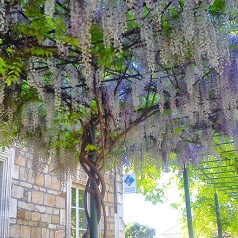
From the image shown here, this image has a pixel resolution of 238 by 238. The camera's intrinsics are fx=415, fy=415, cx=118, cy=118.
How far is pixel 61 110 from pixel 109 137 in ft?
1.42

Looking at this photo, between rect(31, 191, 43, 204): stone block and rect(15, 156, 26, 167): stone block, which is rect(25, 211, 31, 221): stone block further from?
rect(15, 156, 26, 167): stone block

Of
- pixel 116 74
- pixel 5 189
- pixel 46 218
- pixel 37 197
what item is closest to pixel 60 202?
pixel 46 218

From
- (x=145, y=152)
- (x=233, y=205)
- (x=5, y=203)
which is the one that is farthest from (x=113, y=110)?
(x=233, y=205)

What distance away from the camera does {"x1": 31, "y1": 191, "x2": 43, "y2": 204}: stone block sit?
175 inches

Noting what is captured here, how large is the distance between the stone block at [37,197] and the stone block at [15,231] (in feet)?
1.23

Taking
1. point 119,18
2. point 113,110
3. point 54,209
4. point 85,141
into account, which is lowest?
point 54,209

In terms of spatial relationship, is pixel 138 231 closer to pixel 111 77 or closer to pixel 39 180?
pixel 39 180

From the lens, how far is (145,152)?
4.12 m

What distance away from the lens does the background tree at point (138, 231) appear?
2705cm

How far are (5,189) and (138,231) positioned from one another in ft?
79.6

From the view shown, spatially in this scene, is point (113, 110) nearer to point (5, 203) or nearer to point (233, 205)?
point (5, 203)

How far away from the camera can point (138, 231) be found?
27.3 metres

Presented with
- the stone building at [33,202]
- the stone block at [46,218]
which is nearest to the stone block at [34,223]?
the stone building at [33,202]

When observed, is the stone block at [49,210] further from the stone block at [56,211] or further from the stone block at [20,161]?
the stone block at [20,161]
